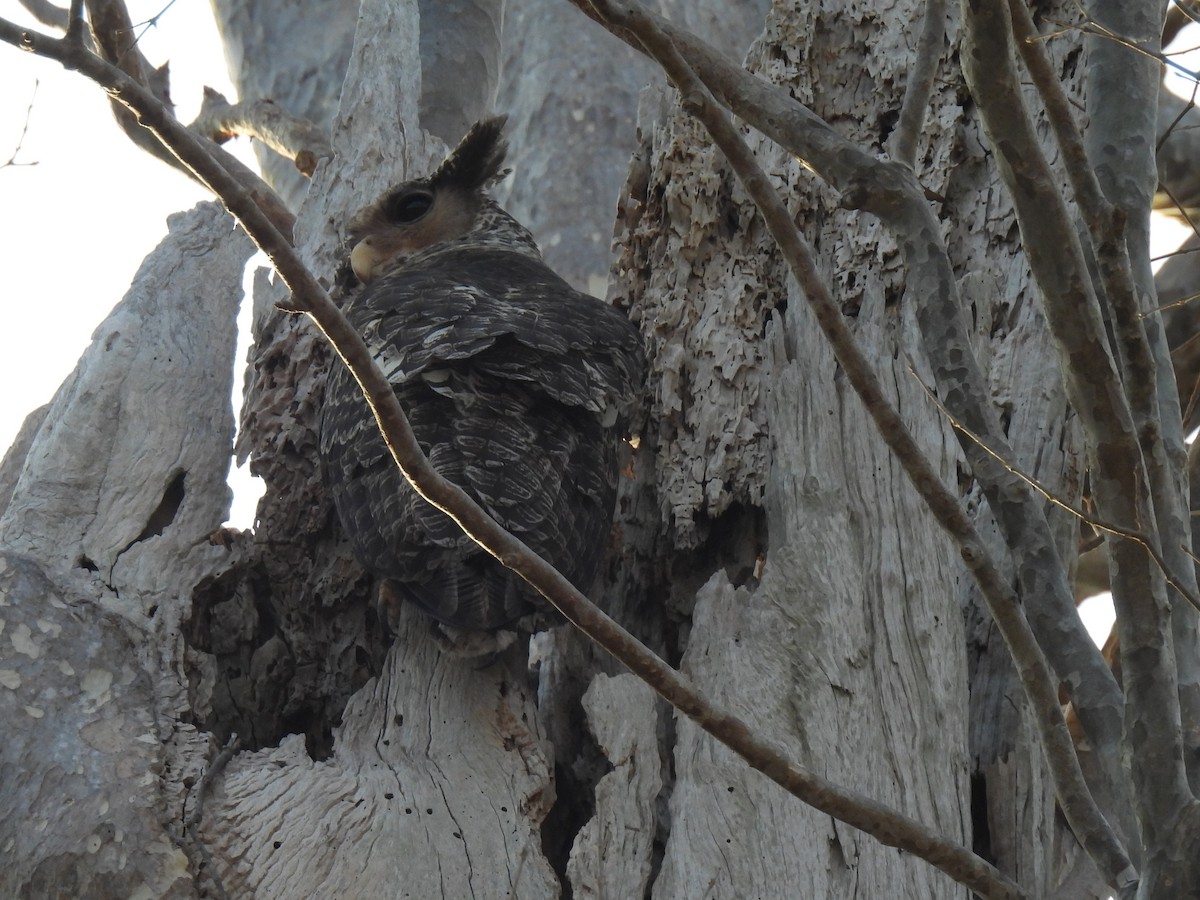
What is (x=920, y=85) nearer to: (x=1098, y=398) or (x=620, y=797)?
(x=1098, y=398)

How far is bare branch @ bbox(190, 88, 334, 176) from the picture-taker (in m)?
4.93

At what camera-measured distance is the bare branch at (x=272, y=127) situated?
16.2 ft

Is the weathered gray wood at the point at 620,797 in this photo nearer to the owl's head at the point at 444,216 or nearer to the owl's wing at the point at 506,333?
the owl's wing at the point at 506,333

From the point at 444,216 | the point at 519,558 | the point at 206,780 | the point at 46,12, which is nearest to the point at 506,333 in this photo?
the point at 206,780

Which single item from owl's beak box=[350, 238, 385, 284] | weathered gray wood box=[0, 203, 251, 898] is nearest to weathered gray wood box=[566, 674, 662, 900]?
weathered gray wood box=[0, 203, 251, 898]

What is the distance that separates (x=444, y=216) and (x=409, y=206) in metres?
0.24

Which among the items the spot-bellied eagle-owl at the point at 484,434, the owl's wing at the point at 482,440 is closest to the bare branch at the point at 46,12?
the spot-bellied eagle-owl at the point at 484,434

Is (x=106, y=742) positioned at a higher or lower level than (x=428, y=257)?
lower

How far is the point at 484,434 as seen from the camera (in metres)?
2.77

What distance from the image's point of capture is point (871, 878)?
2.44 m

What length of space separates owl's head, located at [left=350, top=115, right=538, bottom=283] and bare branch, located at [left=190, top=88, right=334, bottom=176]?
27.5 inches

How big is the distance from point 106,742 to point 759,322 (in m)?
1.84

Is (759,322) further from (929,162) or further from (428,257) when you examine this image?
(428,257)

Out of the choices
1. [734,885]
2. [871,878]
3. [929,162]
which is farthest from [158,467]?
[929,162]
